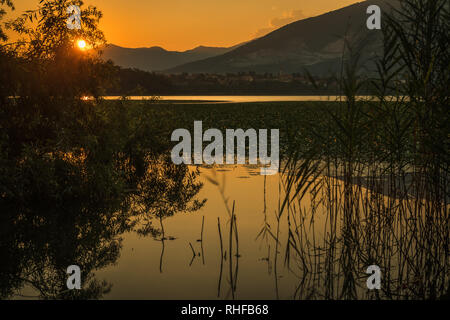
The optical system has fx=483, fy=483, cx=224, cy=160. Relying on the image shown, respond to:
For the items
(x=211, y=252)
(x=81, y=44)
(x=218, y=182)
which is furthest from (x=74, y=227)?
(x=81, y=44)

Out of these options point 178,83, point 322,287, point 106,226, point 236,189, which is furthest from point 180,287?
point 178,83

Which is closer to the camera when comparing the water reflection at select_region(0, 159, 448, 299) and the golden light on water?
the water reflection at select_region(0, 159, 448, 299)

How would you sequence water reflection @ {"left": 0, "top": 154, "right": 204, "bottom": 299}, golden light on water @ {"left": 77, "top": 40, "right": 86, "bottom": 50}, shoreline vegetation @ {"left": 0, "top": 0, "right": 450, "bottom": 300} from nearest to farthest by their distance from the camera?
shoreline vegetation @ {"left": 0, "top": 0, "right": 450, "bottom": 300}
water reflection @ {"left": 0, "top": 154, "right": 204, "bottom": 299}
golden light on water @ {"left": 77, "top": 40, "right": 86, "bottom": 50}

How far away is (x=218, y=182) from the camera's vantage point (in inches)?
447

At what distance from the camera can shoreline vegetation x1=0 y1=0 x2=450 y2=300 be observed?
249 inches

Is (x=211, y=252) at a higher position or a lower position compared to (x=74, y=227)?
lower

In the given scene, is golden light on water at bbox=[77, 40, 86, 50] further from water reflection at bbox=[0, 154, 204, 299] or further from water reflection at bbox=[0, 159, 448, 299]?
water reflection at bbox=[0, 159, 448, 299]

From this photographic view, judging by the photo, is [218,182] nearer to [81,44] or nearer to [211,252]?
[211,252]

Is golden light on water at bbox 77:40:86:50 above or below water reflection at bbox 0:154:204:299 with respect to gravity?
above

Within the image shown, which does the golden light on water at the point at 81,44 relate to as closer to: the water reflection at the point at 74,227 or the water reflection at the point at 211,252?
the water reflection at the point at 74,227

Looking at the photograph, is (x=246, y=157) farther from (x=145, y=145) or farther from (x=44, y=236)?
(x=44, y=236)

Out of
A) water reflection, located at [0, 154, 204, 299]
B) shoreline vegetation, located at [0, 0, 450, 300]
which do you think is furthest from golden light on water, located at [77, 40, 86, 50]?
water reflection, located at [0, 154, 204, 299]

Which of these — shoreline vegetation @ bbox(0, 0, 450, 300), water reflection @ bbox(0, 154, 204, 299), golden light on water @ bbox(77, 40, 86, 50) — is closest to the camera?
shoreline vegetation @ bbox(0, 0, 450, 300)

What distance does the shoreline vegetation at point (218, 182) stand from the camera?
6.32 metres
